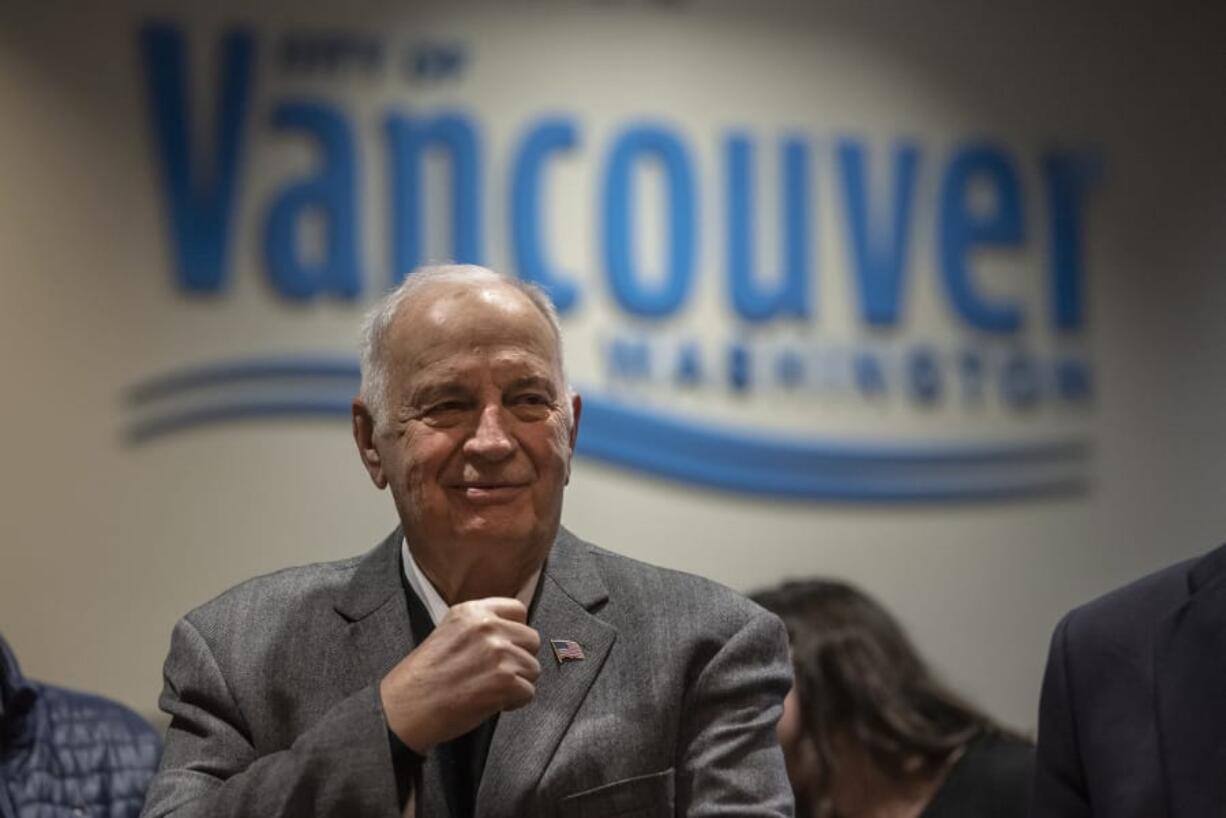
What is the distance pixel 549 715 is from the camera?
5.83 ft

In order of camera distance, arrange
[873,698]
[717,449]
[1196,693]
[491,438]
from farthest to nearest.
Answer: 1. [717,449]
2. [873,698]
3. [491,438]
4. [1196,693]

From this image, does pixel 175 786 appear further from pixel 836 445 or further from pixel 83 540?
pixel 836 445

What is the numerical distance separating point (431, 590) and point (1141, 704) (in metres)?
0.75

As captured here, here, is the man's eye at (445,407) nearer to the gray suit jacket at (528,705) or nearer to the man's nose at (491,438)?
the man's nose at (491,438)

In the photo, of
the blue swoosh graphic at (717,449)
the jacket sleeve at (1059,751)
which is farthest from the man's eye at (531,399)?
the blue swoosh graphic at (717,449)

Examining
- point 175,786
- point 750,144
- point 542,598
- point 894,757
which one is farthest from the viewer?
point 750,144

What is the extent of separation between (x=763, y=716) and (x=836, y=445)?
7.98 feet

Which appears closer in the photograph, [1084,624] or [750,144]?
[1084,624]

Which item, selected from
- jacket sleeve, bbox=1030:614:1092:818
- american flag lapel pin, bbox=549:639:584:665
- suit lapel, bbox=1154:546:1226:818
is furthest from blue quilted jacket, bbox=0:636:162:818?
suit lapel, bbox=1154:546:1226:818

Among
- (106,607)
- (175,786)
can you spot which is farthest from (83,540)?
(175,786)

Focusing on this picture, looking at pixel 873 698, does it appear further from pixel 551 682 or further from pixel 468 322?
pixel 468 322

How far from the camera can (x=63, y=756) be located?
2.42m

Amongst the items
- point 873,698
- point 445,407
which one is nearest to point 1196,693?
point 445,407

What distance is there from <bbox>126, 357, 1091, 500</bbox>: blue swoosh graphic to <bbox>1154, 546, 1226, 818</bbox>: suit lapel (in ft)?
8.27
